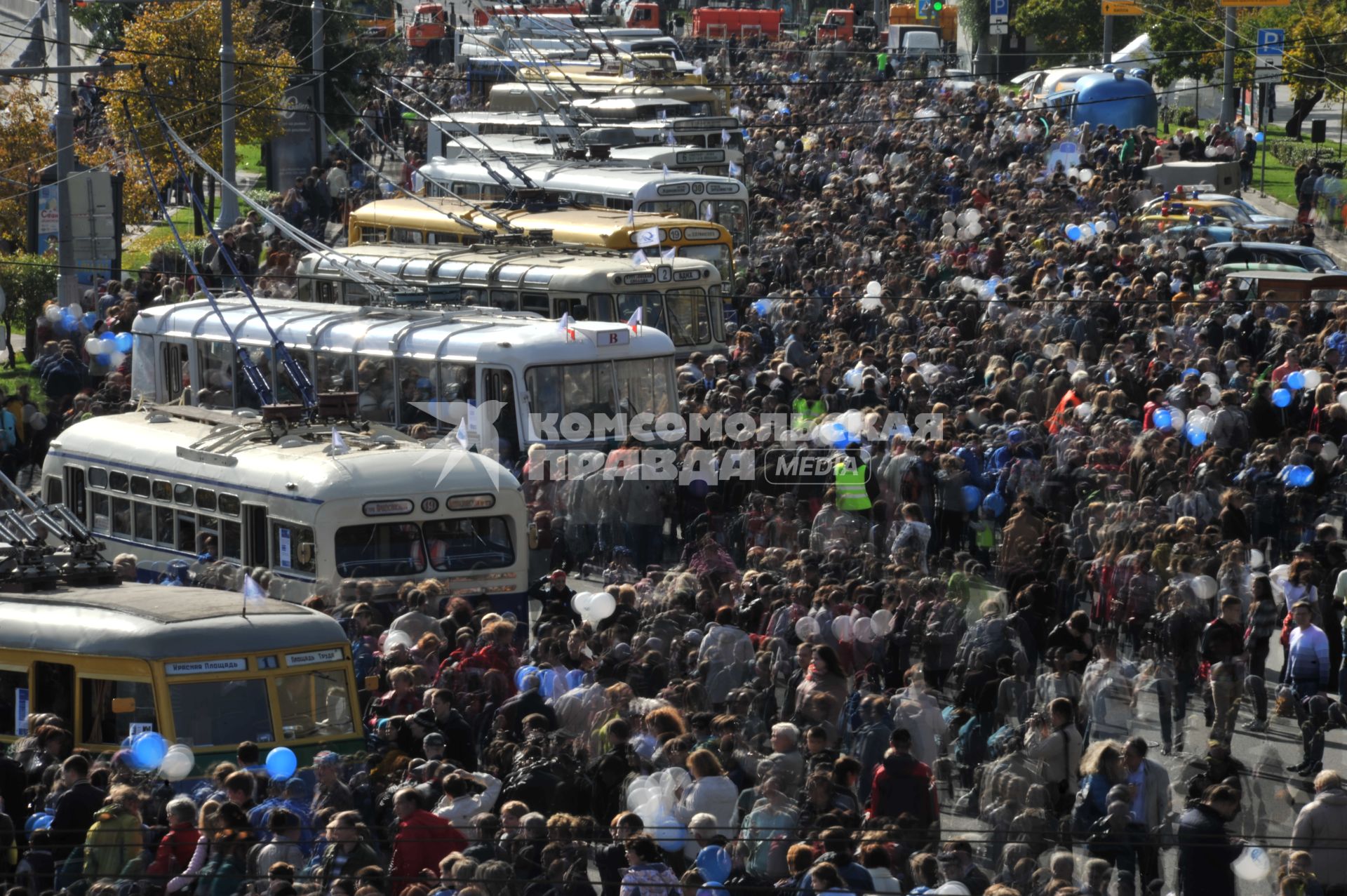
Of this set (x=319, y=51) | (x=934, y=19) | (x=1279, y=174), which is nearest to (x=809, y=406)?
(x=319, y=51)

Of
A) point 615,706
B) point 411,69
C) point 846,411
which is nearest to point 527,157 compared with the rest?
point 846,411

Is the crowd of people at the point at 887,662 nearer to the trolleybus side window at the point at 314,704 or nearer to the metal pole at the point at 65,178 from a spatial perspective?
the trolleybus side window at the point at 314,704

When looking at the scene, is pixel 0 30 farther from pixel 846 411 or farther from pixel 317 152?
pixel 846 411

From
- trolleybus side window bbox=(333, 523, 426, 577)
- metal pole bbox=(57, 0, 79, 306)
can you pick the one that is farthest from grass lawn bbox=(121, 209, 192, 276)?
trolleybus side window bbox=(333, 523, 426, 577)

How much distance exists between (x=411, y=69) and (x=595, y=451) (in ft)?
177

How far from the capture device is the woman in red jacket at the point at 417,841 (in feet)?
36.5

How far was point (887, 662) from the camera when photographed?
16.0m

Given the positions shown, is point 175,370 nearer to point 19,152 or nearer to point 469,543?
point 469,543

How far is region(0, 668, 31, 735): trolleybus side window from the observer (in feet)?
45.4

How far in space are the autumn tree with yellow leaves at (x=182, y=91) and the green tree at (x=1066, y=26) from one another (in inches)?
1574

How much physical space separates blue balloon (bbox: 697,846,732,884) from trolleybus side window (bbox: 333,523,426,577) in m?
6.66

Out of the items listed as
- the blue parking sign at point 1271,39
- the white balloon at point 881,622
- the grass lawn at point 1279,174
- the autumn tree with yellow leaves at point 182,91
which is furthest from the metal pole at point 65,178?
the blue parking sign at point 1271,39

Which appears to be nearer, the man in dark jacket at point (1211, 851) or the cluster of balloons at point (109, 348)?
the man in dark jacket at point (1211, 851)

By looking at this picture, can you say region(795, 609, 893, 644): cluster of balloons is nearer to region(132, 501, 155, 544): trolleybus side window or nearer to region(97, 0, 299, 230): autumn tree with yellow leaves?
region(132, 501, 155, 544): trolleybus side window
